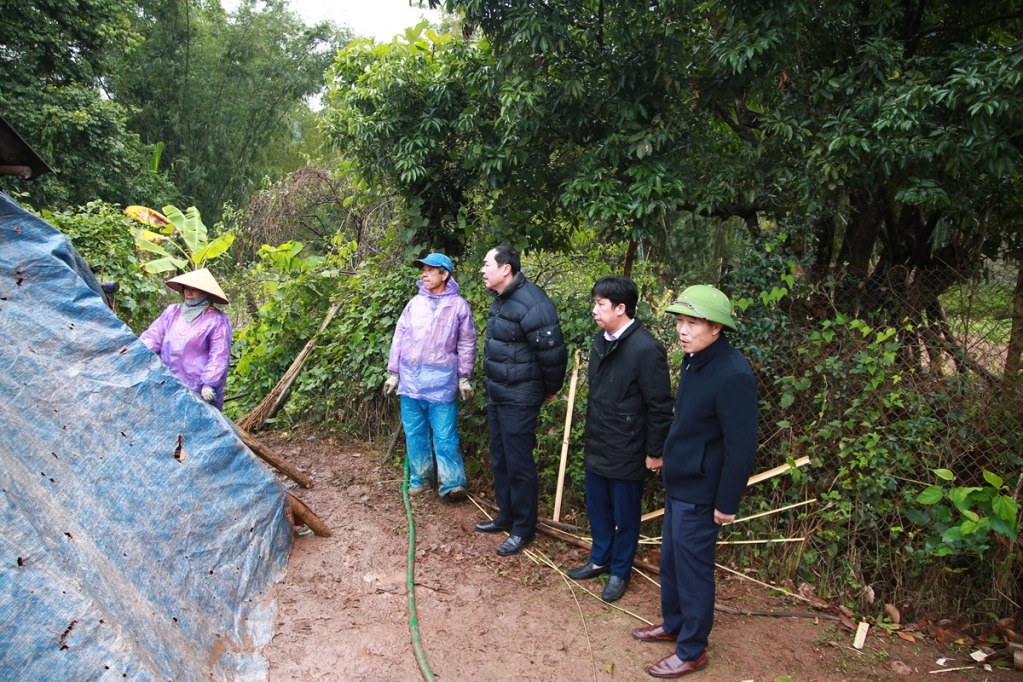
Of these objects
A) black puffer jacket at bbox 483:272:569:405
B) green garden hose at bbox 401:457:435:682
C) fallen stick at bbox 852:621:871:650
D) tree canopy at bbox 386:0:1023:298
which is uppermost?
tree canopy at bbox 386:0:1023:298

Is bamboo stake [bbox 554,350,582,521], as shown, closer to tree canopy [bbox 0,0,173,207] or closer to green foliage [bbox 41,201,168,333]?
green foliage [bbox 41,201,168,333]

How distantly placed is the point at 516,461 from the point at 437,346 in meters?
1.02

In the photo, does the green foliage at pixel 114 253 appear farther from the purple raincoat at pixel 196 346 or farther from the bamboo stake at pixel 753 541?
the bamboo stake at pixel 753 541

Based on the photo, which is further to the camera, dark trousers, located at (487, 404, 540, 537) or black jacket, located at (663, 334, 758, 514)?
dark trousers, located at (487, 404, 540, 537)

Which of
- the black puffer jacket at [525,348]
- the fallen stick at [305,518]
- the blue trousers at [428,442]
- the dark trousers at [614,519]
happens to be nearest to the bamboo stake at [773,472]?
the dark trousers at [614,519]

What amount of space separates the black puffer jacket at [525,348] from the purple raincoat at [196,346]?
1.84m

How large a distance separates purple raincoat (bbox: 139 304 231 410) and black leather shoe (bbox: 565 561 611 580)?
8.54ft

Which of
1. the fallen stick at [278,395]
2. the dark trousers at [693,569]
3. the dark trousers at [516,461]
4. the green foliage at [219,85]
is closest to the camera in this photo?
the dark trousers at [693,569]

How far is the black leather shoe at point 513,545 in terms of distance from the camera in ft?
15.0

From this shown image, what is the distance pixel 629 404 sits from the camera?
12.7 feet

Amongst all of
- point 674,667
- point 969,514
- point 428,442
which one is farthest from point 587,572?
point 969,514

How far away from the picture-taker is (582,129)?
5.70 m

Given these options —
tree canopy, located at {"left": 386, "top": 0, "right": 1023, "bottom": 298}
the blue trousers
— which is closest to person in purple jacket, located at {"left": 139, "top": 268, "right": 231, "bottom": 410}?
the blue trousers

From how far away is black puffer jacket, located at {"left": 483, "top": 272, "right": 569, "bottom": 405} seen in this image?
439 cm
